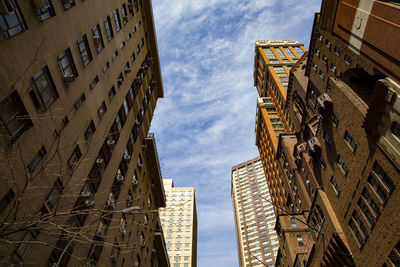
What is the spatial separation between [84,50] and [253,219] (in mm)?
98680

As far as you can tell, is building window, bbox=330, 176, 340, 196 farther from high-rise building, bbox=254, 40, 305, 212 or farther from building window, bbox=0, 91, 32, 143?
building window, bbox=0, 91, 32, 143

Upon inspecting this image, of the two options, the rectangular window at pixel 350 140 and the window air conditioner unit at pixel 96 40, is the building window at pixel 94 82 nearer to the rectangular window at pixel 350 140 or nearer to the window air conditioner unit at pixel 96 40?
the window air conditioner unit at pixel 96 40

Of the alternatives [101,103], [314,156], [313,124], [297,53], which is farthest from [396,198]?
[297,53]

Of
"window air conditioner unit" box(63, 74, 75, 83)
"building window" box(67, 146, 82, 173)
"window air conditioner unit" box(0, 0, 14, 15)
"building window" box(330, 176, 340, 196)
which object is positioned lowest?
"building window" box(330, 176, 340, 196)

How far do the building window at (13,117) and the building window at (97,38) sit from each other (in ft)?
31.7

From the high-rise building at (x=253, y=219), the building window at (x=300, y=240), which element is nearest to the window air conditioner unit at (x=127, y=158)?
the building window at (x=300, y=240)

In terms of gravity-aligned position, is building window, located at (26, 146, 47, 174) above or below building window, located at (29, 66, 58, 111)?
below

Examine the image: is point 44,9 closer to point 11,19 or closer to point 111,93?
point 11,19

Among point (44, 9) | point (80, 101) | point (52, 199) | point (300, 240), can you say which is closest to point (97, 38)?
point (80, 101)

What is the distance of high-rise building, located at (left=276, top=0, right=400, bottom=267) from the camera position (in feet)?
58.2

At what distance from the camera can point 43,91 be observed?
13398mm

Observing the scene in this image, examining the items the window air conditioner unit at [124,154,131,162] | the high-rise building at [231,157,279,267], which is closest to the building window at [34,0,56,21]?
the window air conditioner unit at [124,154,131,162]

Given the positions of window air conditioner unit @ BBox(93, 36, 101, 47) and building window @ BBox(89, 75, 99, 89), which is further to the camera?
window air conditioner unit @ BBox(93, 36, 101, 47)

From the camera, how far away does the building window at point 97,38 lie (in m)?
19.6
